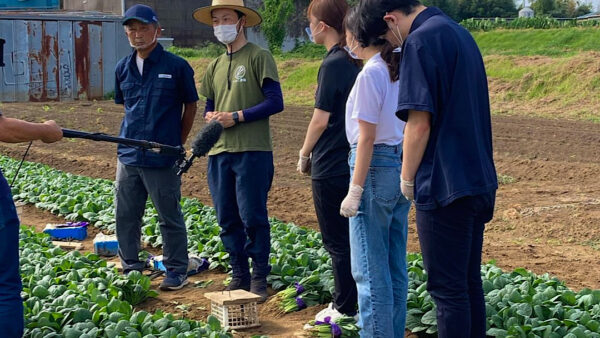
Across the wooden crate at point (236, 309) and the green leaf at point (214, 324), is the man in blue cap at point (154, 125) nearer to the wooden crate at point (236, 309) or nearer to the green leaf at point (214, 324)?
the wooden crate at point (236, 309)

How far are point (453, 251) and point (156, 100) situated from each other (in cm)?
316

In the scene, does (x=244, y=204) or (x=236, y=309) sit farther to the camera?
(x=244, y=204)

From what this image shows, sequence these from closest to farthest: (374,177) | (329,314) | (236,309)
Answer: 1. (374,177)
2. (329,314)
3. (236,309)

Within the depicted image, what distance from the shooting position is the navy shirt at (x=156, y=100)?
Answer: 6.29 metres

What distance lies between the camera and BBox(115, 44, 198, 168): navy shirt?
20.6ft

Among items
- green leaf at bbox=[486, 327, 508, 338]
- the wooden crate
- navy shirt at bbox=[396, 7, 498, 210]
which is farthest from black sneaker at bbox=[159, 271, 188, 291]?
navy shirt at bbox=[396, 7, 498, 210]

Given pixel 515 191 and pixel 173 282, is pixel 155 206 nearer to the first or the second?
pixel 173 282

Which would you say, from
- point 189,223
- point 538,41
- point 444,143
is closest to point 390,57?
point 444,143

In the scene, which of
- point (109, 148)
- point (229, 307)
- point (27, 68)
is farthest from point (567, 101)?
point (229, 307)

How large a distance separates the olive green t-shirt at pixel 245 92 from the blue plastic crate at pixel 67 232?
10.6 ft

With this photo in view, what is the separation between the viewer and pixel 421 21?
389 cm

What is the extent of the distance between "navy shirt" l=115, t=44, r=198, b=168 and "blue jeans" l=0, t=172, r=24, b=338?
2303mm

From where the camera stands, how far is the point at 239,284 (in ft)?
20.1

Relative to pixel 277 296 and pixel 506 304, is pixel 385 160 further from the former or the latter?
pixel 277 296
